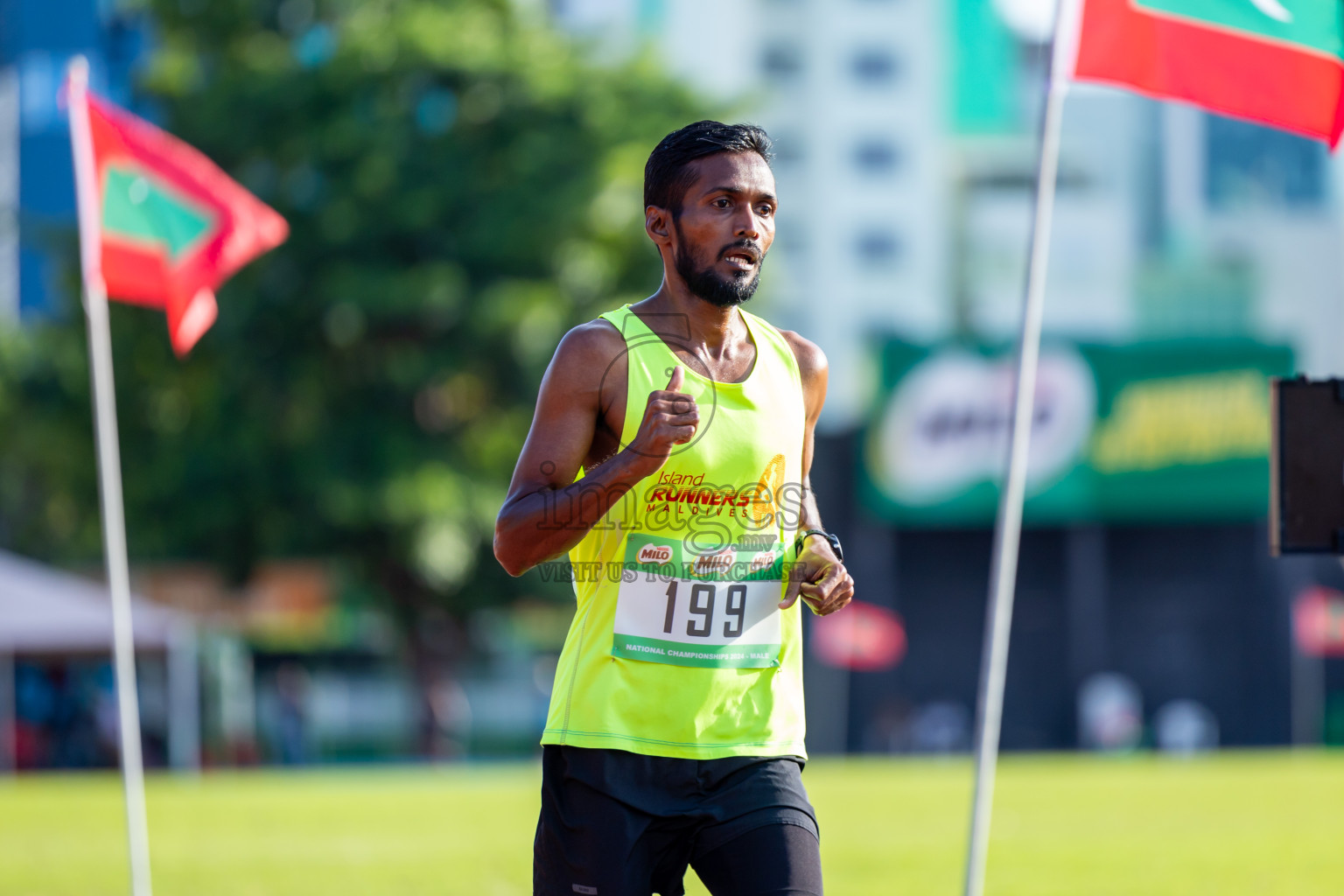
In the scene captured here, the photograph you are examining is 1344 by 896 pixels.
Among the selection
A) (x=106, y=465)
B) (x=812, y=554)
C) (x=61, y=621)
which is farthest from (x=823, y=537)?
(x=61, y=621)

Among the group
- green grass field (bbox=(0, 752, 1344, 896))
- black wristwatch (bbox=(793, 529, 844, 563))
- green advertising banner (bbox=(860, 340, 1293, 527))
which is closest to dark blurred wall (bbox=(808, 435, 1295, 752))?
green advertising banner (bbox=(860, 340, 1293, 527))

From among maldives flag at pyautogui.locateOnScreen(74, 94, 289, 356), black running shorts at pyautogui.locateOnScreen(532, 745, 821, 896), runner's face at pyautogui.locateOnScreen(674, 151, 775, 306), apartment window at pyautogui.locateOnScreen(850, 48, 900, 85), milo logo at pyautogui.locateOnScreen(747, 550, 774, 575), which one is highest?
apartment window at pyautogui.locateOnScreen(850, 48, 900, 85)

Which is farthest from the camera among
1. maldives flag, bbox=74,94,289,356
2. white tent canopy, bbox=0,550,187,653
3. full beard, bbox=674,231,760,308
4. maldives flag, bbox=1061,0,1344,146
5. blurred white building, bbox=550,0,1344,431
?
blurred white building, bbox=550,0,1344,431

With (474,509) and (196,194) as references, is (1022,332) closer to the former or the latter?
(196,194)

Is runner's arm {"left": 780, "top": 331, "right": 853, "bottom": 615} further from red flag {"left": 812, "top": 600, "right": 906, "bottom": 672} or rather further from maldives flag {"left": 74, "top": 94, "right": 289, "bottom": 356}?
red flag {"left": 812, "top": 600, "right": 906, "bottom": 672}

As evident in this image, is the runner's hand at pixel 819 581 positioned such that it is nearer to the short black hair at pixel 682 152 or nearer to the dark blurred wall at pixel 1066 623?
the short black hair at pixel 682 152

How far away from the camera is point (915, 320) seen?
79.8m

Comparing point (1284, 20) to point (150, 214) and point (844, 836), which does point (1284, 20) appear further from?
point (844, 836)

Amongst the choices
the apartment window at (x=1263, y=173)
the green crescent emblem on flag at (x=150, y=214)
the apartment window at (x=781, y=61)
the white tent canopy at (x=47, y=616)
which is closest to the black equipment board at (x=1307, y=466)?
the green crescent emblem on flag at (x=150, y=214)

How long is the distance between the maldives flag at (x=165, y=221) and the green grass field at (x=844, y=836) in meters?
3.79

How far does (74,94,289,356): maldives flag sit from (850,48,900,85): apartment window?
Result: 72101 millimetres

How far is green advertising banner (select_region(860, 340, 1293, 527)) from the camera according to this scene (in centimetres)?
3419

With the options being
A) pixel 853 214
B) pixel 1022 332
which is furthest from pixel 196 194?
pixel 853 214

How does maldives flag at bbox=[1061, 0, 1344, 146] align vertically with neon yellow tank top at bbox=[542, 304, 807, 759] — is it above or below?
above
